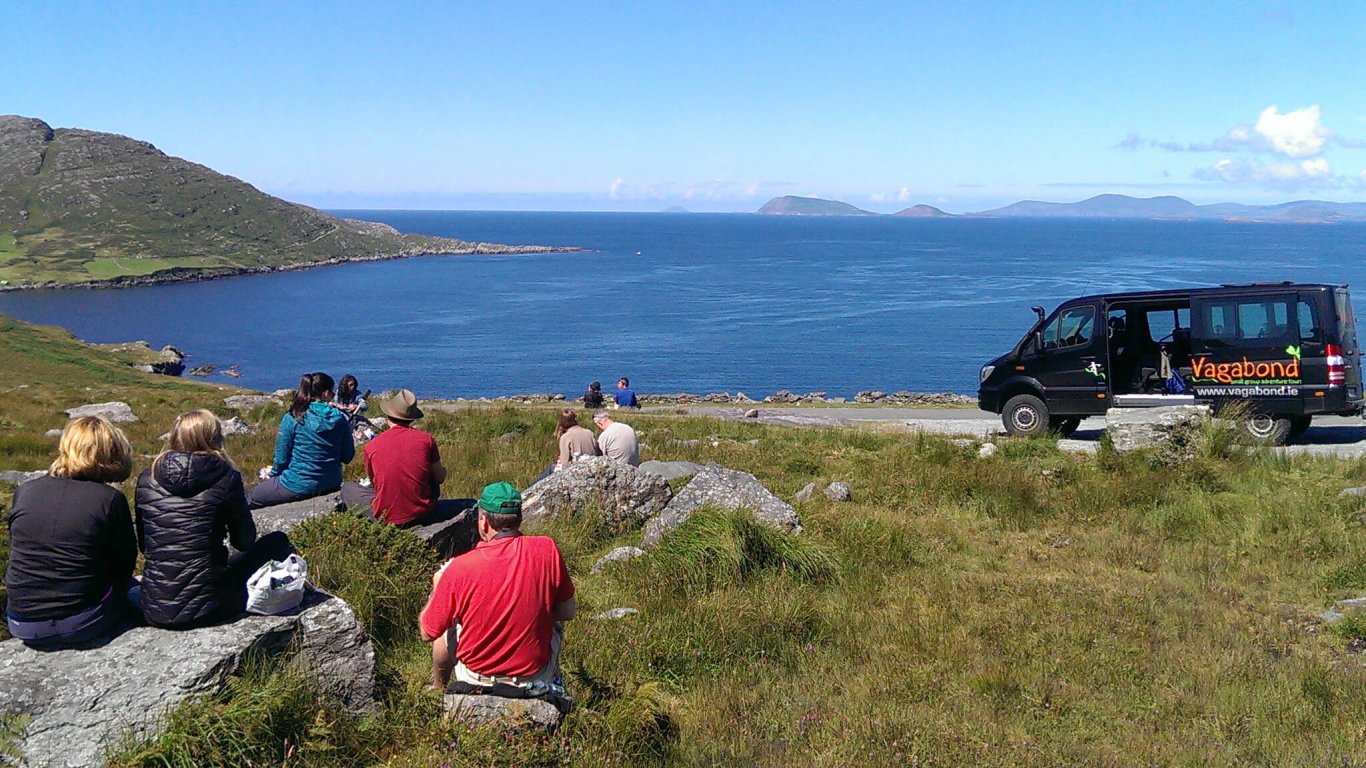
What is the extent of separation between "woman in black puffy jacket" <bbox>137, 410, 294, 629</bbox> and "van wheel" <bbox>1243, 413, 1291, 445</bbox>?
51.3 ft

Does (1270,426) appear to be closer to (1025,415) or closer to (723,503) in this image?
(1025,415)

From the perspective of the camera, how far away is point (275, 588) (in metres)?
5.23

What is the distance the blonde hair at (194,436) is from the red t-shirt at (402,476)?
8.89ft

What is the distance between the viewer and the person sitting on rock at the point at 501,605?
4953 mm

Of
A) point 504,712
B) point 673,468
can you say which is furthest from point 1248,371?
point 504,712

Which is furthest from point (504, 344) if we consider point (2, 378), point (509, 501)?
point (509, 501)

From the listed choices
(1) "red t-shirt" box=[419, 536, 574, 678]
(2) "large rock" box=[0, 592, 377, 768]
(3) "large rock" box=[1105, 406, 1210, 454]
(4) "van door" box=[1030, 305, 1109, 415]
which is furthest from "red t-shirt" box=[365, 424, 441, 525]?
(4) "van door" box=[1030, 305, 1109, 415]

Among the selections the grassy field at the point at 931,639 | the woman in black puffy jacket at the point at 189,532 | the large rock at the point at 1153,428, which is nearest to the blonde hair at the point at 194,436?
the woman in black puffy jacket at the point at 189,532

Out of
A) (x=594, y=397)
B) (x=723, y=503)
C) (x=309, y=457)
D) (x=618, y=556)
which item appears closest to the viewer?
(x=618, y=556)

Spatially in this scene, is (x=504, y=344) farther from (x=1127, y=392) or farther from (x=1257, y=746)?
(x=1257, y=746)

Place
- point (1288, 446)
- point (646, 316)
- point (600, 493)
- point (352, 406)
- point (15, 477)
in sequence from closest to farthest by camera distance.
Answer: point (600, 493) < point (15, 477) < point (352, 406) < point (1288, 446) < point (646, 316)

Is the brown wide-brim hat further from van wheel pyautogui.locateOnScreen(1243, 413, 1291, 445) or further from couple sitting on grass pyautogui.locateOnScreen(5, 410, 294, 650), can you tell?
van wheel pyautogui.locateOnScreen(1243, 413, 1291, 445)

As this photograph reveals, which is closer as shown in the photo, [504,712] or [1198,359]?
[504,712]

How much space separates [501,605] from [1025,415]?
49.8 ft
